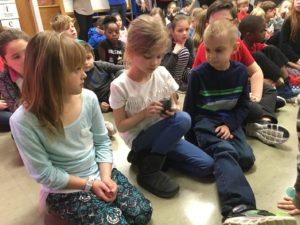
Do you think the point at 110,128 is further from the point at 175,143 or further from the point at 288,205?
the point at 288,205

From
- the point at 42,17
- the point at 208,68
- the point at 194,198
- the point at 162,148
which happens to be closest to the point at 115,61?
the point at 208,68

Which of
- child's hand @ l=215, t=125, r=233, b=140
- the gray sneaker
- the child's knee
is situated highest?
the child's knee

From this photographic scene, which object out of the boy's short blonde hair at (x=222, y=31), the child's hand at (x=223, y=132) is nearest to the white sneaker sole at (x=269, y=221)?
the child's hand at (x=223, y=132)

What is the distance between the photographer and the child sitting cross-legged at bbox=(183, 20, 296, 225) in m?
1.40

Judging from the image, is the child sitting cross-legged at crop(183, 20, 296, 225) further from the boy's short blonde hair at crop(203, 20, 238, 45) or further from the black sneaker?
the black sneaker

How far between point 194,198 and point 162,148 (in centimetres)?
26

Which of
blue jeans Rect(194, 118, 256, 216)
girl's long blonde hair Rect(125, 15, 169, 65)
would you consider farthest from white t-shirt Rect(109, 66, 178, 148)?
blue jeans Rect(194, 118, 256, 216)

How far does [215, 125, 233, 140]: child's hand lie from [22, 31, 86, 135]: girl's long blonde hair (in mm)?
795

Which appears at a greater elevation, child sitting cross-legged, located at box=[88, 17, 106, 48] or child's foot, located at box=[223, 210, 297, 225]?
child sitting cross-legged, located at box=[88, 17, 106, 48]

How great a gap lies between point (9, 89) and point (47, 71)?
0.96 metres

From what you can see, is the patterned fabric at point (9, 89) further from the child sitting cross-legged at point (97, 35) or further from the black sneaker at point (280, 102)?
the black sneaker at point (280, 102)

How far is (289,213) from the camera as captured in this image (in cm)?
114

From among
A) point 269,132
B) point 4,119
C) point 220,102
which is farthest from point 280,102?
point 4,119

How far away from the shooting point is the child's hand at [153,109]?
1.30 metres
